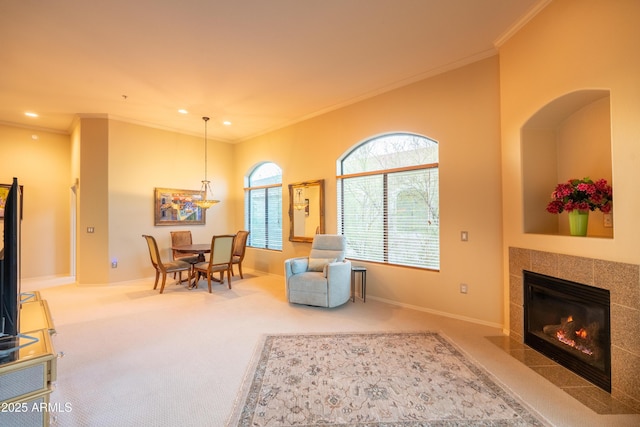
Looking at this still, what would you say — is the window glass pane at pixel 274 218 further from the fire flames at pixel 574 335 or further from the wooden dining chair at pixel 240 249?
the fire flames at pixel 574 335

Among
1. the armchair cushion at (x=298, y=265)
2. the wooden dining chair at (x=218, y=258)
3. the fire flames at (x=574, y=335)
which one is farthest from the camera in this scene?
the wooden dining chair at (x=218, y=258)

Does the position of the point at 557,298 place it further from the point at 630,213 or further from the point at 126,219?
the point at 126,219

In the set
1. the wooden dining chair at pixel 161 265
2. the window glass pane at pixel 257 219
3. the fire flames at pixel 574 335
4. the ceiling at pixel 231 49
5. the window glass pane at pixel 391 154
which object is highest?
the ceiling at pixel 231 49

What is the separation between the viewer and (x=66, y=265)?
6078 mm

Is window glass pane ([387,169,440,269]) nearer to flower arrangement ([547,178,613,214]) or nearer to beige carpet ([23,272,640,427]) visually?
beige carpet ([23,272,640,427])

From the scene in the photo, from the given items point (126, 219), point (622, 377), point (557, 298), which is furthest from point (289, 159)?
point (622, 377)

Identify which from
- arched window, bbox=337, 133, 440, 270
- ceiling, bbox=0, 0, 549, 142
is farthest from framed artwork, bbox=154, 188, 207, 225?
arched window, bbox=337, 133, 440, 270

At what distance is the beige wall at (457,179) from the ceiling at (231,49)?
0.89 ft

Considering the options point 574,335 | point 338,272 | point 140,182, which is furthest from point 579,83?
point 140,182

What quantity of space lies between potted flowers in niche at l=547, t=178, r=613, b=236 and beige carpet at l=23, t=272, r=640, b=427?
1352 millimetres

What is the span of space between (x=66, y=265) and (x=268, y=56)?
20.9 feet

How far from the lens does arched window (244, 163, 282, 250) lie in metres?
6.17

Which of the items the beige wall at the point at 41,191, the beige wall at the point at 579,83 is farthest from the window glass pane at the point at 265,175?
the beige wall at the point at 579,83

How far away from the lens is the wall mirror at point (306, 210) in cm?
512
